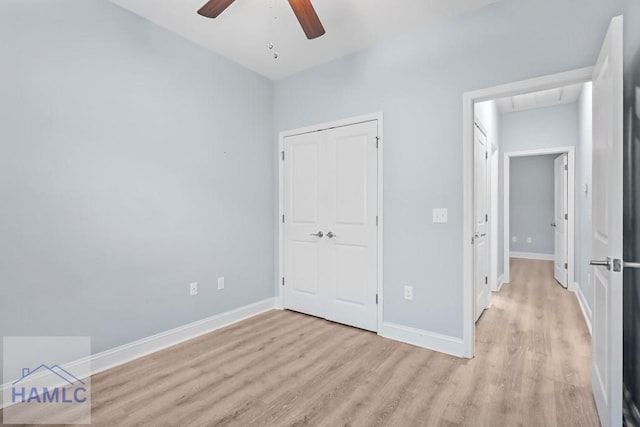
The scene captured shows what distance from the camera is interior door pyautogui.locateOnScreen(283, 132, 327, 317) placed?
135 inches

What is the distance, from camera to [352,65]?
314cm

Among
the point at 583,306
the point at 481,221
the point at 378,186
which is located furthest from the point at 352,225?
the point at 583,306

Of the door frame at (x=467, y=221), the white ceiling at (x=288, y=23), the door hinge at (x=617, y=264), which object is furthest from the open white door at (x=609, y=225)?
the white ceiling at (x=288, y=23)

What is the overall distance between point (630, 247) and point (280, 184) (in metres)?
3.04

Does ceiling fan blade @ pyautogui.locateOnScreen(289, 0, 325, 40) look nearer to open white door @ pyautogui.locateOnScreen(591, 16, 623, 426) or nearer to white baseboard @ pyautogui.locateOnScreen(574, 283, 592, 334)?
open white door @ pyautogui.locateOnScreen(591, 16, 623, 426)

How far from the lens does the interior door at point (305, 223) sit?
3.43 m

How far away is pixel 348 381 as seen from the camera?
2176 mm

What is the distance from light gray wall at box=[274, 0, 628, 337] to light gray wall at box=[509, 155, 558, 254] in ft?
18.8

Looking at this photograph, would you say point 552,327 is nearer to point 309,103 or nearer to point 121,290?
point 309,103

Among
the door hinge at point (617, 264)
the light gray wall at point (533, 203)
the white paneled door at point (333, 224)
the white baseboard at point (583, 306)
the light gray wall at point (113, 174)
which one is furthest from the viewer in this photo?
the light gray wall at point (533, 203)

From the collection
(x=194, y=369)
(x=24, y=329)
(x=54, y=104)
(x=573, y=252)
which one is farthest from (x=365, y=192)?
(x=573, y=252)

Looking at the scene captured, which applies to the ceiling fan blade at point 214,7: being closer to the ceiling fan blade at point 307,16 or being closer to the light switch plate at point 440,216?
the ceiling fan blade at point 307,16

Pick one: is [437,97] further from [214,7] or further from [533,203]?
[533,203]

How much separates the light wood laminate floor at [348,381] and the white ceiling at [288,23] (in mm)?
2775
